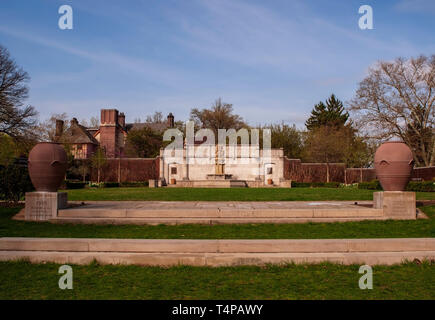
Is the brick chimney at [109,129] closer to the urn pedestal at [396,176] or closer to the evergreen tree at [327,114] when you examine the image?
the evergreen tree at [327,114]

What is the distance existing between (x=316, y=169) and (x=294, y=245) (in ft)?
121

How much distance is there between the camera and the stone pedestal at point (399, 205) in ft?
30.8

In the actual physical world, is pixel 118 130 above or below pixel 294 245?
above

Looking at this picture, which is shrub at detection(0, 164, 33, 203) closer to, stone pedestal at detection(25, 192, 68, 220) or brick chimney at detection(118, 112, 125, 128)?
stone pedestal at detection(25, 192, 68, 220)

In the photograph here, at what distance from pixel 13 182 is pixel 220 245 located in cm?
931

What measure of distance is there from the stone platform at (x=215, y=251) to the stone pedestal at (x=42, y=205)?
120 inches

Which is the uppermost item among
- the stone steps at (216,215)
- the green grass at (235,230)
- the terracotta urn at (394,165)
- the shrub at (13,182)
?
the terracotta urn at (394,165)

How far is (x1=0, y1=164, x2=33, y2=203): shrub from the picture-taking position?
12.0 metres

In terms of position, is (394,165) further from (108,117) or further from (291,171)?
(108,117)

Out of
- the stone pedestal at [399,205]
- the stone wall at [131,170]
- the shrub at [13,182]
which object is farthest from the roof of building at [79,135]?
the stone pedestal at [399,205]
